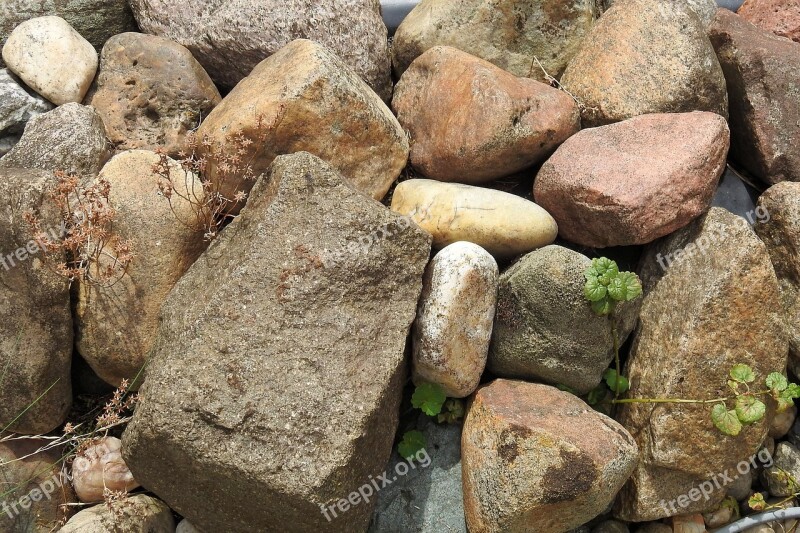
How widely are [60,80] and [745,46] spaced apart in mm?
3943

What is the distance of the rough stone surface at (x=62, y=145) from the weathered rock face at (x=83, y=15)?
0.78 metres

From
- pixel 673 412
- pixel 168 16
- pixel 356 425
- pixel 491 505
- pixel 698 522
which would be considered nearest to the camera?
pixel 356 425

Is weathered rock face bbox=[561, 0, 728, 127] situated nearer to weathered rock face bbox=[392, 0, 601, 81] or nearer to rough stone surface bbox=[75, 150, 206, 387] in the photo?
weathered rock face bbox=[392, 0, 601, 81]

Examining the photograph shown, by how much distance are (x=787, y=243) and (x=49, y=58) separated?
167 inches

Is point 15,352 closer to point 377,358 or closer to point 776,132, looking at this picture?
point 377,358

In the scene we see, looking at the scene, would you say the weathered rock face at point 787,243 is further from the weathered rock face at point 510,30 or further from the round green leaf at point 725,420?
the weathered rock face at point 510,30

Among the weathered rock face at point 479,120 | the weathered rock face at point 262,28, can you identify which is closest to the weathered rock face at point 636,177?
the weathered rock face at point 479,120

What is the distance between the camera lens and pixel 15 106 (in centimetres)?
428

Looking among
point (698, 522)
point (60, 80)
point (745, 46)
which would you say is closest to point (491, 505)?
point (698, 522)

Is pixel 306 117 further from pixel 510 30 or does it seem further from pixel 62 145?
pixel 510 30

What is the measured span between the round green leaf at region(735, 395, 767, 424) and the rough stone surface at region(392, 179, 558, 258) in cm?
125

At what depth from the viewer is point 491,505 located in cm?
367

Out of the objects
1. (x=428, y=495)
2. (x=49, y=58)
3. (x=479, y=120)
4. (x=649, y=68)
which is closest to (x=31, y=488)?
(x=428, y=495)

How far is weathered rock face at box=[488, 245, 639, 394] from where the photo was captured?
380cm
